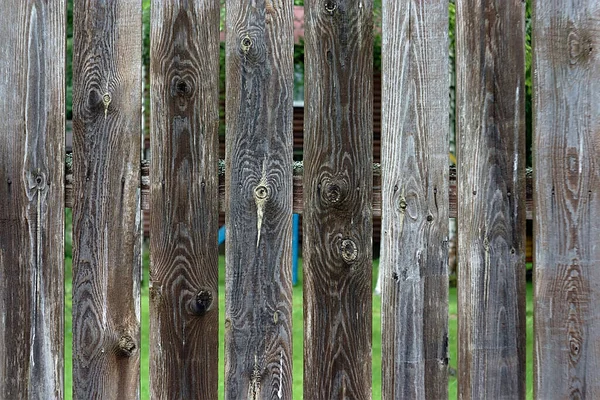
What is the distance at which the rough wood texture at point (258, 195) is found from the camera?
241 centimetres

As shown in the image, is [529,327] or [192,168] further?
[529,327]

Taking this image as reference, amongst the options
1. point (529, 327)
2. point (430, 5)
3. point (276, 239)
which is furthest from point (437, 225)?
point (529, 327)

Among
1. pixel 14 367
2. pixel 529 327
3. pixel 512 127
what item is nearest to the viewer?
pixel 512 127

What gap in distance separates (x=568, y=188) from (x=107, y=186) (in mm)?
1412

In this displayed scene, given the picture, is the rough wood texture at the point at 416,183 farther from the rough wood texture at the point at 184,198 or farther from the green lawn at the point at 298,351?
the green lawn at the point at 298,351

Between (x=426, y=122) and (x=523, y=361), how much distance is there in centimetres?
79

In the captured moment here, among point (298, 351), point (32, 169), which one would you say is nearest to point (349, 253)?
point (32, 169)

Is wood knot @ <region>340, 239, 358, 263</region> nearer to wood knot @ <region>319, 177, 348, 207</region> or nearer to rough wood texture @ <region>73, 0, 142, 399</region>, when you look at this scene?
wood knot @ <region>319, 177, 348, 207</region>

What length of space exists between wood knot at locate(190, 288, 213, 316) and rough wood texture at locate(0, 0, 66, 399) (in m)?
0.44

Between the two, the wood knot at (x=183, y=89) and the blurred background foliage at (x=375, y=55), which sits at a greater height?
the blurred background foliage at (x=375, y=55)

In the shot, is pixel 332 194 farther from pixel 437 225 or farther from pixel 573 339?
pixel 573 339

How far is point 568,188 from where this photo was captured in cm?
236

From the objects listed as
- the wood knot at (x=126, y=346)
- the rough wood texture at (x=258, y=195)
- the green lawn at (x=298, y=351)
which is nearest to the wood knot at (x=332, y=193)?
the rough wood texture at (x=258, y=195)

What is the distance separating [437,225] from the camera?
7.86 ft
